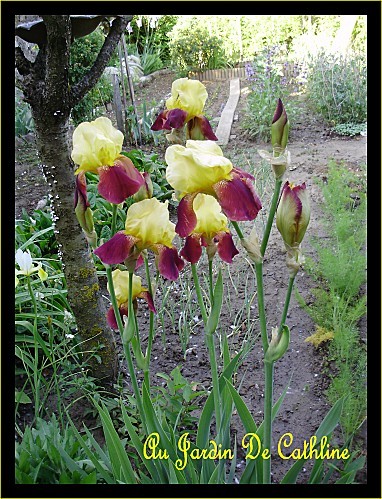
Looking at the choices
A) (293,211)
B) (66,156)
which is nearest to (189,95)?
(293,211)

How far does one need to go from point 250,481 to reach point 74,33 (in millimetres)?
932

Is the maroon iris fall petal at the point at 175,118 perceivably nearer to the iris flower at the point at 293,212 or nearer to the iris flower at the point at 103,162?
the iris flower at the point at 103,162

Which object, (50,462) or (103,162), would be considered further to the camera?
(50,462)

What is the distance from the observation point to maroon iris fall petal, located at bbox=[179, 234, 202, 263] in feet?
2.61

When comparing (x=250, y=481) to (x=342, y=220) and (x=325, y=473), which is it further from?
(x=342, y=220)

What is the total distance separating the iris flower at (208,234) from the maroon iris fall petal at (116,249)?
3.5 inches

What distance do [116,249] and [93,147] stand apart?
0.50 ft

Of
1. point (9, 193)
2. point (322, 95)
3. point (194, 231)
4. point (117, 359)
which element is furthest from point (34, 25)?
point (322, 95)

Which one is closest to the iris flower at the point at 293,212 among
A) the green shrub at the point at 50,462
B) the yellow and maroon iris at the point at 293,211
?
the yellow and maroon iris at the point at 293,211

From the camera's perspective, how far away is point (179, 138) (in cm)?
86

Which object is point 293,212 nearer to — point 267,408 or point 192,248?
point 192,248

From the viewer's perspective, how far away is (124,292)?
0.89 meters

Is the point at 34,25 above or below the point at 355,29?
below

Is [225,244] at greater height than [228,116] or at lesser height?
lesser
